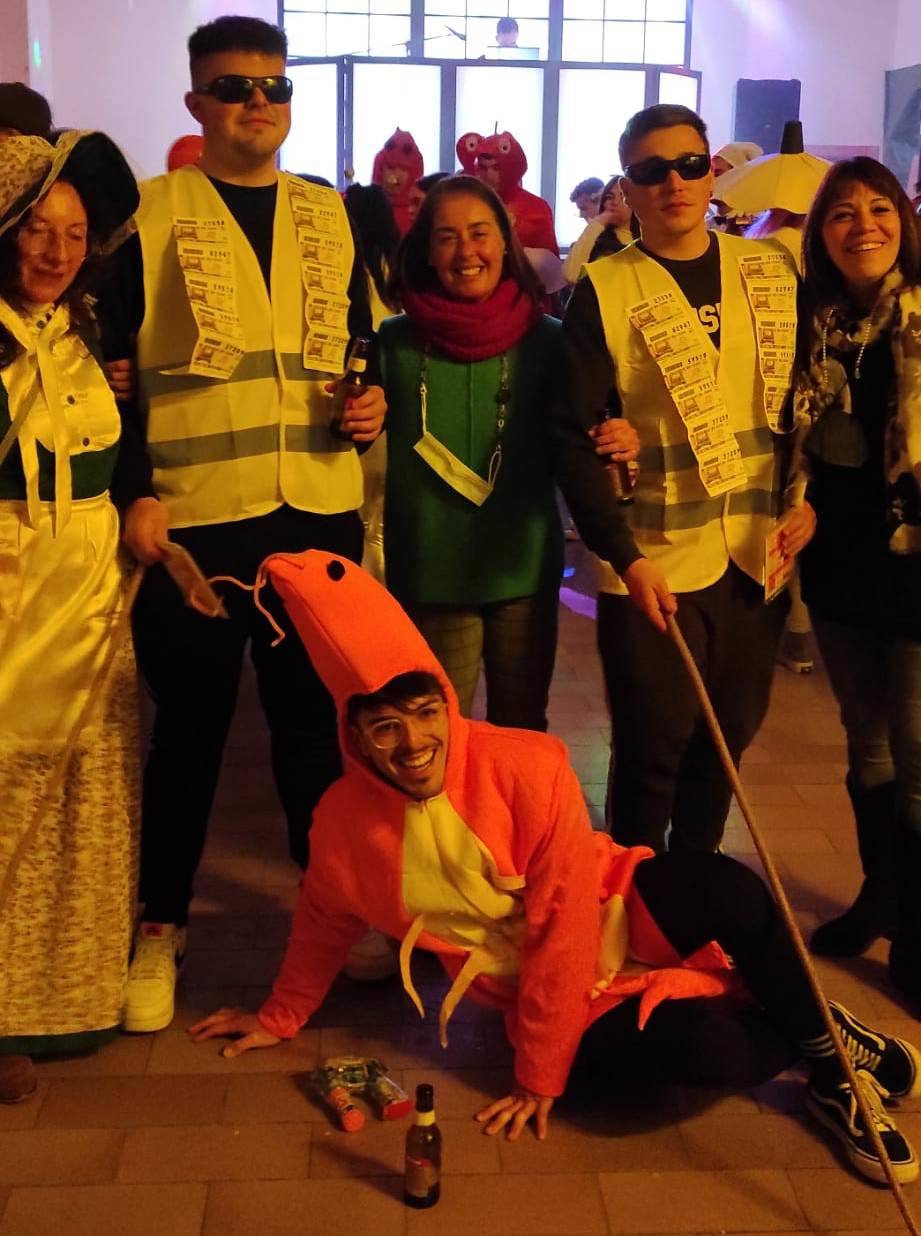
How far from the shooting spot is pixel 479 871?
1975 mm

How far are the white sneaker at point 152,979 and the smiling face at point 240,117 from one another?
136 cm

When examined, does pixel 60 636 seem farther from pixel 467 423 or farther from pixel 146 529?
pixel 467 423

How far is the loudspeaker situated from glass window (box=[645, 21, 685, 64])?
1099 millimetres

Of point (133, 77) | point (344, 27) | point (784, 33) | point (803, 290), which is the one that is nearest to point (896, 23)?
point (784, 33)

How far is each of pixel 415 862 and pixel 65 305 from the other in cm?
103

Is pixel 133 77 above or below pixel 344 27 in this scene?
below

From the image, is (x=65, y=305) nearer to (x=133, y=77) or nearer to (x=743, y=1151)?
(x=743, y=1151)

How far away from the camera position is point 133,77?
27.0 feet

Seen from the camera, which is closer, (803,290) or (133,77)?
(803,290)

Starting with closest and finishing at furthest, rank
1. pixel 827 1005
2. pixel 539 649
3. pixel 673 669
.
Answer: pixel 827 1005, pixel 673 669, pixel 539 649

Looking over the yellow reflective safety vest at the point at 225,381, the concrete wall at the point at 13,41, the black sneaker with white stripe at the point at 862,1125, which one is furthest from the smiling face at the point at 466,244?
the concrete wall at the point at 13,41

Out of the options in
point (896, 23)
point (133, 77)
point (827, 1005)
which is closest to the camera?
point (827, 1005)

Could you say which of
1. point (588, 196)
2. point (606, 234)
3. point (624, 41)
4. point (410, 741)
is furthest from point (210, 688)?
point (624, 41)

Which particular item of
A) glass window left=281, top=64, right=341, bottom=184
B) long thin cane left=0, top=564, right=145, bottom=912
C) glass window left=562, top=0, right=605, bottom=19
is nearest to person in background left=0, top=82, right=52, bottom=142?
long thin cane left=0, top=564, right=145, bottom=912
